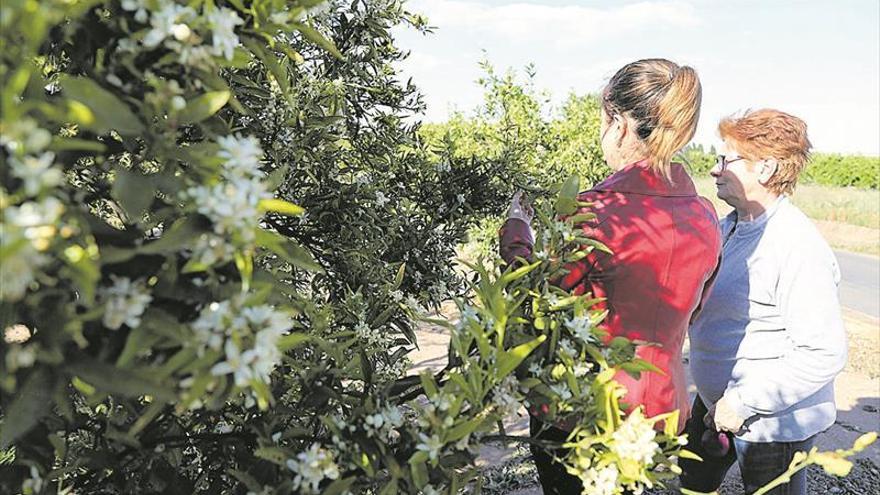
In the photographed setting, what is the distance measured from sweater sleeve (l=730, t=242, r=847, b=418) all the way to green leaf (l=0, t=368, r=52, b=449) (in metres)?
2.50

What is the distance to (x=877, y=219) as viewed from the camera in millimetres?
22672

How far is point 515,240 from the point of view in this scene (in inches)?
74.6

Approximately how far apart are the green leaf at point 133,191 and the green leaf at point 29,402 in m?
0.20

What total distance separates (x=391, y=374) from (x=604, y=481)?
3.30 ft

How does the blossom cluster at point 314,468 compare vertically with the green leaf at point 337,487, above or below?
above

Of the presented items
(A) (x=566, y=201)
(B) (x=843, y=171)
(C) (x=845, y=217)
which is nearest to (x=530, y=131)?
(A) (x=566, y=201)

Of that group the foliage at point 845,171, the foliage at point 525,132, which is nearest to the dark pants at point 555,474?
the foliage at point 525,132

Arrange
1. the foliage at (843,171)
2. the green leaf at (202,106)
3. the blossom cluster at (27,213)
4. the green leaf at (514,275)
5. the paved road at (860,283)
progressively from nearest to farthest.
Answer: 1. the blossom cluster at (27,213)
2. the green leaf at (202,106)
3. the green leaf at (514,275)
4. the paved road at (860,283)
5. the foliage at (843,171)

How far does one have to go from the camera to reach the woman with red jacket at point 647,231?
2025 mm

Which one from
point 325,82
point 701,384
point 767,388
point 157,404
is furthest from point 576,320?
point 701,384

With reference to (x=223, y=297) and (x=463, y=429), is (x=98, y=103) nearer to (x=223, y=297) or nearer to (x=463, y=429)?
Answer: (x=223, y=297)

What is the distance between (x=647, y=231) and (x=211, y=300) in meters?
1.43

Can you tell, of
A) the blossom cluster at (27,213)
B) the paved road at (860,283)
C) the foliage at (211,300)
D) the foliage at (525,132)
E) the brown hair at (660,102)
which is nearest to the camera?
the blossom cluster at (27,213)

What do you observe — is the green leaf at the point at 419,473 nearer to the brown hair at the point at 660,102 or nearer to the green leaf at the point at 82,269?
the green leaf at the point at 82,269
